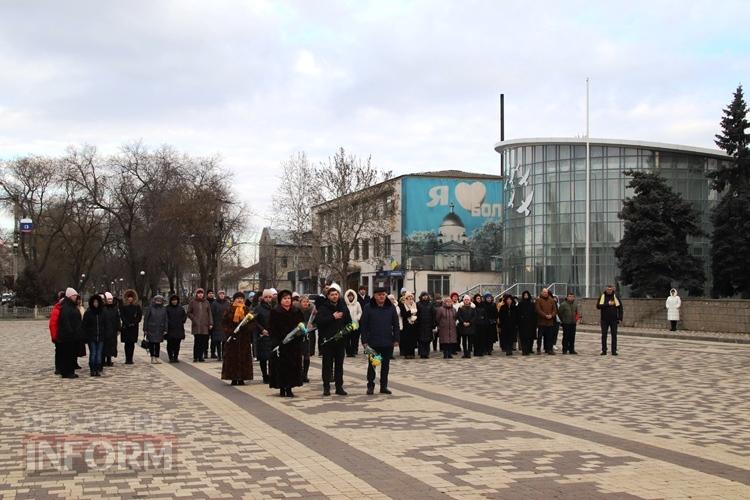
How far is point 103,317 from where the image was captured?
1862cm

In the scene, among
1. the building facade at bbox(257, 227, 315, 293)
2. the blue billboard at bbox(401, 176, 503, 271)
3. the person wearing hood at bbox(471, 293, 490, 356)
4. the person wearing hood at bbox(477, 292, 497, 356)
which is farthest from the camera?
the blue billboard at bbox(401, 176, 503, 271)

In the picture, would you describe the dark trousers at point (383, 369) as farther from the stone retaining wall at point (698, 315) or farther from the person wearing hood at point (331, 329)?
the stone retaining wall at point (698, 315)

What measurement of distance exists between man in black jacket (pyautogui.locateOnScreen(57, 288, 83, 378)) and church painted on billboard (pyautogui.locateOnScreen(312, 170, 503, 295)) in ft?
187

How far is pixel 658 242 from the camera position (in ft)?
165

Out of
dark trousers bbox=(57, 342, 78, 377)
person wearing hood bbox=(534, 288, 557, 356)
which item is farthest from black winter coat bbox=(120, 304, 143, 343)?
person wearing hood bbox=(534, 288, 557, 356)

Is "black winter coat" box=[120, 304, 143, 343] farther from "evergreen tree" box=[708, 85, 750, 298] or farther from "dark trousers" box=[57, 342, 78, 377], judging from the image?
"evergreen tree" box=[708, 85, 750, 298]

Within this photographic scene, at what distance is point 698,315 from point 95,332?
24050mm

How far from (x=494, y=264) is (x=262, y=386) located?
6389 centimetres

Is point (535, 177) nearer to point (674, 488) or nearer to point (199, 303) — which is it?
point (199, 303)

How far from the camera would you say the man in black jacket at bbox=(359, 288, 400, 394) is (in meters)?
14.2

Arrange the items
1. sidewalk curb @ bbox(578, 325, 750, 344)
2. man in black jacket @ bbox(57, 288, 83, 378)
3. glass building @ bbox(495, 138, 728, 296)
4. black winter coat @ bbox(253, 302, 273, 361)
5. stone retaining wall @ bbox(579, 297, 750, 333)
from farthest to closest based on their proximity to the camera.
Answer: glass building @ bbox(495, 138, 728, 296) → stone retaining wall @ bbox(579, 297, 750, 333) → sidewalk curb @ bbox(578, 325, 750, 344) → man in black jacket @ bbox(57, 288, 83, 378) → black winter coat @ bbox(253, 302, 273, 361)

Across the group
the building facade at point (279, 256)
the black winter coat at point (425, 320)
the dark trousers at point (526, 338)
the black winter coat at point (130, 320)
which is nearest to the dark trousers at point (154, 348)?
the black winter coat at point (130, 320)

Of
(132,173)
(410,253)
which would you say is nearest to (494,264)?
(410,253)

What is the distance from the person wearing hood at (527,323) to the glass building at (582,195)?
1661 inches
